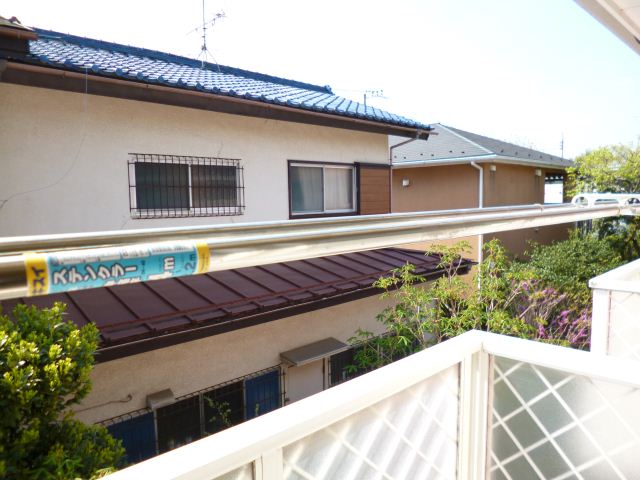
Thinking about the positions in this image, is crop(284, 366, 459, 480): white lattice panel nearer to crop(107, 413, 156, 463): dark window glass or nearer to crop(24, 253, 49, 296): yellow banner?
crop(24, 253, 49, 296): yellow banner

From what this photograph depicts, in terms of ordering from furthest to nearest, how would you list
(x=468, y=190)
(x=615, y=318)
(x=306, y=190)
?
1. (x=468, y=190)
2. (x=306, y=190)
3. (x=615, y=318)

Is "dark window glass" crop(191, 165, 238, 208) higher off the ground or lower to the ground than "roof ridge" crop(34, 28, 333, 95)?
lower

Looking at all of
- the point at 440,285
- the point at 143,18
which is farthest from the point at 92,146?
the point at 440,285

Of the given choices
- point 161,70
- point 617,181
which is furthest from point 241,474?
point 617,181

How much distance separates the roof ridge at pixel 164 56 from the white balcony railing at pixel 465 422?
6.93 metres

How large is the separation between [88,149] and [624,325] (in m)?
5.61

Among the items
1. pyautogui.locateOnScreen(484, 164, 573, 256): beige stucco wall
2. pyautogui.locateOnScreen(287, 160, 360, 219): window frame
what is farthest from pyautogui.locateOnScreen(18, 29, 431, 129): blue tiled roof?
pyautogui.locateOnScreen(484, 164, 573, 256): beige stucco wall

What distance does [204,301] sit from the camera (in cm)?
461

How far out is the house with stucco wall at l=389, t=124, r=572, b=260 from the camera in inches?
493

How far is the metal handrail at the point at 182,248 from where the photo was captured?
2.67 feet

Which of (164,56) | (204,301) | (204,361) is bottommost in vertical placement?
(204,361)

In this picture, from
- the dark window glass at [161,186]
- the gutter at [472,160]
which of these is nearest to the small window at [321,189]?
the dark window glass at [161,186]

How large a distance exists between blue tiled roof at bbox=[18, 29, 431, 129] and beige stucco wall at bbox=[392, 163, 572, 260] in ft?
16.4

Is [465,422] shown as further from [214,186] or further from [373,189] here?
[373,189]
